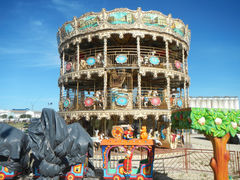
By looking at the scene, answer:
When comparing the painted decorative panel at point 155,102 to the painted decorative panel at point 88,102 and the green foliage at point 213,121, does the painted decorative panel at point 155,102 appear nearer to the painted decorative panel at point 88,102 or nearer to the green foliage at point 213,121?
the painted decorative panel at point 88,102

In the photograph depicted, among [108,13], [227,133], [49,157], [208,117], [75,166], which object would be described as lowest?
[75,166]

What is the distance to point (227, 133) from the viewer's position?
680 centimetres

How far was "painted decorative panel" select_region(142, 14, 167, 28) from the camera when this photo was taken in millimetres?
18688

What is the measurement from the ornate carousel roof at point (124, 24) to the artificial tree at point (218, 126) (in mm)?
13063

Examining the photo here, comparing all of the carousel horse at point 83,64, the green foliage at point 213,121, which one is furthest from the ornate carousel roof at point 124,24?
the green foliage at point 213,121

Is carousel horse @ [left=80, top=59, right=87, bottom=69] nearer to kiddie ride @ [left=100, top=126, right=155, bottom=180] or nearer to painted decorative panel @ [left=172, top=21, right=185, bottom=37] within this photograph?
painted decorative panel @ [left=172, top=21, right=185, bottom=37]

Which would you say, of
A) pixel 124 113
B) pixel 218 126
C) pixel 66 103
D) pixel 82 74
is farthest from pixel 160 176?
pixel 66 103

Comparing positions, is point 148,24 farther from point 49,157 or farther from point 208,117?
point 49,157

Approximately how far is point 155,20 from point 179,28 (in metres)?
3.15

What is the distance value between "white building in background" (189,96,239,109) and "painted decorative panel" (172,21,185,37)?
24.8 m

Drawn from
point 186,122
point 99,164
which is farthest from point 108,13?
point 186,122

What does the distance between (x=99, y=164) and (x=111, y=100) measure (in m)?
6.48

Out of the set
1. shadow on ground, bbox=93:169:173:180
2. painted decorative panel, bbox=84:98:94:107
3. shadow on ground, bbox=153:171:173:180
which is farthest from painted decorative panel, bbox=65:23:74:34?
shadow on ground, bbox=153:171:173:180

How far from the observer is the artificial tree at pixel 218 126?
21.9 feet
